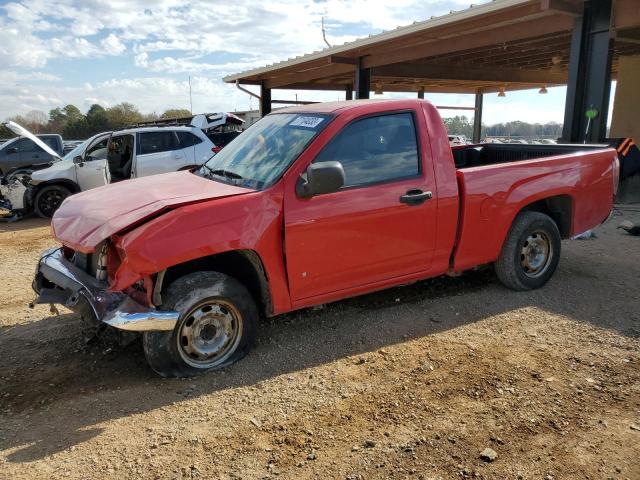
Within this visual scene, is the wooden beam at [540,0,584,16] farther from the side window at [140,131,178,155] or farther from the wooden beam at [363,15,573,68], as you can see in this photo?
the side window at [140,131,178,155]

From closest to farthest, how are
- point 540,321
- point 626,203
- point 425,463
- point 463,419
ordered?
1. point 425,463
2. point 463,419
3. point 540,321
4. point 626,203

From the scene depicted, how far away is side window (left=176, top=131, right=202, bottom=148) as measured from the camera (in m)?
10.9

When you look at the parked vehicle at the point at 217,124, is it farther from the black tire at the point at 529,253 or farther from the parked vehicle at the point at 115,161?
the black tire at the point at 529,253

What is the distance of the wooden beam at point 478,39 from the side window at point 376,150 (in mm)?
7375

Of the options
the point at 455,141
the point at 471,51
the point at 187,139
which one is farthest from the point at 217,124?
the point at 471,51

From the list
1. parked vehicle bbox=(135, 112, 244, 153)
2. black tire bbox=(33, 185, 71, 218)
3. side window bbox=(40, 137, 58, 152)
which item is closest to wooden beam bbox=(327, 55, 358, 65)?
parked vehicle bbox=(135, 112, 244, 153)

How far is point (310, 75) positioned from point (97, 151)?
9988 millimetres

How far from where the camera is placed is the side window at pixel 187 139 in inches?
427

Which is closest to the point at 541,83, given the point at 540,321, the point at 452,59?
the point at 452,59

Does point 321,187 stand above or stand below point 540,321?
above

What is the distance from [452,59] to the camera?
1655 centimetres

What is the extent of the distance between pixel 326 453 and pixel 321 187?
1.73m

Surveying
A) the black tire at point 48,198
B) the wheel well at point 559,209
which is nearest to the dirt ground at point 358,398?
the wheel well at point 559,209

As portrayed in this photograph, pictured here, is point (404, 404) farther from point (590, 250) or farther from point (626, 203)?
point (626, 203)
